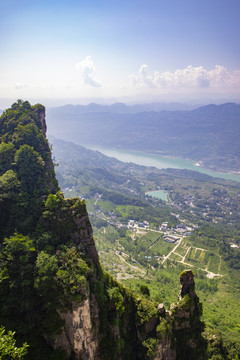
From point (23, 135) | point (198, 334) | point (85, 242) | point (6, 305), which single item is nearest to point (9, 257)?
point (6, 305)

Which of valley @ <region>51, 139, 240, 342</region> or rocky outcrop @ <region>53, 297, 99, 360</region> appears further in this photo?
valley @ <region>51, 139, 240, 342</region>

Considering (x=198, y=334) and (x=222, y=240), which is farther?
(x=222, y=240)

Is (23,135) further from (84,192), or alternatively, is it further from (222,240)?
(84,192)

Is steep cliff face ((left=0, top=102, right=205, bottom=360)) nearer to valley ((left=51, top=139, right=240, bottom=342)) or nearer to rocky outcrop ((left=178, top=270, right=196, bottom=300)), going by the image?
rocky outcrop ((left=178, top=270, right=196, bottom=300))

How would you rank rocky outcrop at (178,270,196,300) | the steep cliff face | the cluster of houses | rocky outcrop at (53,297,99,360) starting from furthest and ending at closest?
the cluster of houses < rocky outcrop at (178,270,196,300) < rocky outcrop at (53,297,99,360) < the steep cliff face

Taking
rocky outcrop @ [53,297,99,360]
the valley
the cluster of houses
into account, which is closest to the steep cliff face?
rocky outcrop @ [53,297,99,360]

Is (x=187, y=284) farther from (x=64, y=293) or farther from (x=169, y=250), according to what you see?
(x=169, y=250)

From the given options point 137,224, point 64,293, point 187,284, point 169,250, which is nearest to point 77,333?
point 64,293

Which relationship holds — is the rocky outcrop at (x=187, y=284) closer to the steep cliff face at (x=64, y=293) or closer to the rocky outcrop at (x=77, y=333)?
the steep cliff face at (x=64, y=293)

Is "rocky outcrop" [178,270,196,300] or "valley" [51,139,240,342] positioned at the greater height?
"rocky outcrop" [178,270,196,300]
